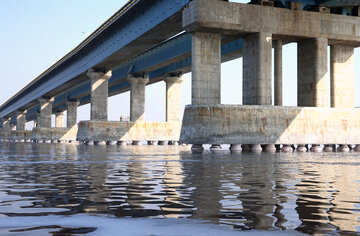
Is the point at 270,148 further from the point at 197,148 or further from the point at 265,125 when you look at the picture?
the point at 197,148

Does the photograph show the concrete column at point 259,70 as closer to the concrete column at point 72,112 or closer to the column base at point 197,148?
the column base at point 197,148

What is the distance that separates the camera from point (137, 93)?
5844 cm

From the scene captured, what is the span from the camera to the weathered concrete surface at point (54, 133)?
83250mm

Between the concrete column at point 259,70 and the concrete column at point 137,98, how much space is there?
86.1 feet

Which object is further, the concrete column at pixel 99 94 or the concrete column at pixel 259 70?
the concrete column at pixel 99 94

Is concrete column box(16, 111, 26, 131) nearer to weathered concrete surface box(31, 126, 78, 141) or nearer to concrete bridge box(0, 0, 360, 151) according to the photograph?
weathered concrete surface box(31, 126, 78, 141)

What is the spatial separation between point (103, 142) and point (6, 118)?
117 metres

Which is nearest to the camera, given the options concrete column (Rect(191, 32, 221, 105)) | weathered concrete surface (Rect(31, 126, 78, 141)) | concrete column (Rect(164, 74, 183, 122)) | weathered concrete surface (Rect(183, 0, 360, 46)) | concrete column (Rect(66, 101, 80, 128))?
weathered concrete surface (Rect(183, 0, 360, 46))

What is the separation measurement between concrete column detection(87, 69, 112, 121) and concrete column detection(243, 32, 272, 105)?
2625cm

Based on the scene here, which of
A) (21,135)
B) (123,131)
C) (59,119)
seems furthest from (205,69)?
(59,119)

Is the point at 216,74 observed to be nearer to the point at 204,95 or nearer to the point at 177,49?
the point at 204,95

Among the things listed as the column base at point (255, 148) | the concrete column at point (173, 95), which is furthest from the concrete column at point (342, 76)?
the concrete column at point (173, 95)

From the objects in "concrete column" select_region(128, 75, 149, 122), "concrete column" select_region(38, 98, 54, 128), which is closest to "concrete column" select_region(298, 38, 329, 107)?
"concrete column" select_region(128, 75, 149, 122)

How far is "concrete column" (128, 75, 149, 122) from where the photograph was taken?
5672cm
